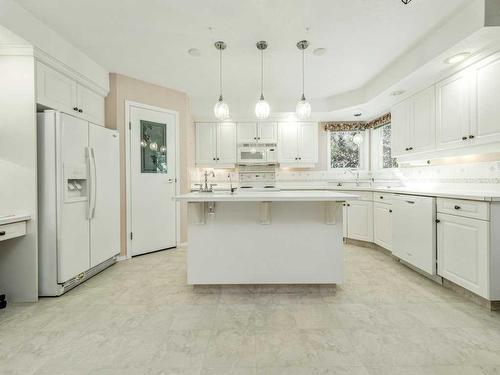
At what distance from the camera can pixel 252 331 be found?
1.74m

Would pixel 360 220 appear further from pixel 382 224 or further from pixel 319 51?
pixel 319 51

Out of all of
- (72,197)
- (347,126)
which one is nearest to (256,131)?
(347,126)

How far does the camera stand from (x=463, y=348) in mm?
1546

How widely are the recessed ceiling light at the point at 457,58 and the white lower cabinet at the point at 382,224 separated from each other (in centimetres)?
175

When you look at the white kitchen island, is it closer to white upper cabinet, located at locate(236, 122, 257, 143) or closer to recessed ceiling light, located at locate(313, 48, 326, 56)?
recessed ceiling light, located at locate(313, 48, 326, 56)

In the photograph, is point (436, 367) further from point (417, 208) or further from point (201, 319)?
point (417, 208)

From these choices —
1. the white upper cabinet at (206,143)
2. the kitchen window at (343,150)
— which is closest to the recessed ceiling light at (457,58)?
the kitchen window at (343,150)

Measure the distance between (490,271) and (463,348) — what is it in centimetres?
76

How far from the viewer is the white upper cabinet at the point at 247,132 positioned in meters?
4.90

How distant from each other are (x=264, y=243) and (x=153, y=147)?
241 centimetres

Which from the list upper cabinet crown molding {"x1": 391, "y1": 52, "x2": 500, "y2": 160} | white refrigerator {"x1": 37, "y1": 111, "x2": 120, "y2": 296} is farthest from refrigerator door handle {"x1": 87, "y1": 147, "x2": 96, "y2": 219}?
upper cabinet crown molding {"x1": 391, "y1": 52, "x2": 500, "y2": 160}

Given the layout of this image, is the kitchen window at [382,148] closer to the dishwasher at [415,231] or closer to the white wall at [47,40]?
the dishwasher at [415,231]

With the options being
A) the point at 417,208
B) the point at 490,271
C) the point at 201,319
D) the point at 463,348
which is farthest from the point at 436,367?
the point at 417,208

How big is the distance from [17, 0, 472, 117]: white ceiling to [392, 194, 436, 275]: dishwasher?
5.61 ft
